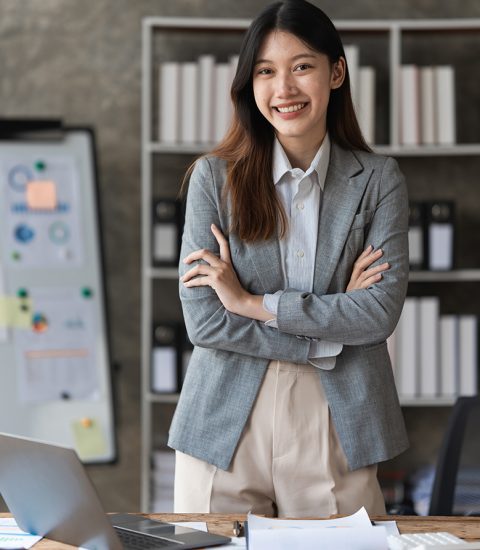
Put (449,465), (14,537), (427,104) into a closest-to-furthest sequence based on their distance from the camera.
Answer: (14,537), (449,465), (427,104)

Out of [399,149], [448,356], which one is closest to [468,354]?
[448,356]

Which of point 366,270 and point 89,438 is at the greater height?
point 366,270

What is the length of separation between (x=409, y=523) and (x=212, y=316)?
644 mm

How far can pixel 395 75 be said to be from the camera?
3.54 meters

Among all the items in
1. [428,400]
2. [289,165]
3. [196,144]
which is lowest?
[428,400]

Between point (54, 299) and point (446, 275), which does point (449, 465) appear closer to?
point (446, 275)

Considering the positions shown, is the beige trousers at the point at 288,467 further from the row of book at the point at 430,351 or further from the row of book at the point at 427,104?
the row of book at the point at 427,104

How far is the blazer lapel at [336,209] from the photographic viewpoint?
2018mm

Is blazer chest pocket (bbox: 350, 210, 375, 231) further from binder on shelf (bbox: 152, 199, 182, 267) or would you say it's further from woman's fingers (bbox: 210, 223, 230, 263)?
binder on shelf (bbox: 152, 199, 182, 267)

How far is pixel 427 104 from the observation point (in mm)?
3572

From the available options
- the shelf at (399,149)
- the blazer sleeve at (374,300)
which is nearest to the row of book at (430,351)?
the shelf at (399,149)

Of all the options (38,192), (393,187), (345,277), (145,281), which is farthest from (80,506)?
(38,192)

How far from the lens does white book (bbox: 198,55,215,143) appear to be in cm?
356

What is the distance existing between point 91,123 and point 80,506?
2.72 m
